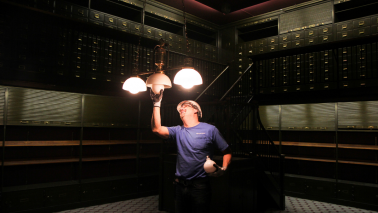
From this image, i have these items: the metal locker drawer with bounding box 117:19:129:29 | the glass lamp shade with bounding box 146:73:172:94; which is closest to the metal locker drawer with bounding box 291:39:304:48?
the metal locker drawer with bounding box 117:19:129:29

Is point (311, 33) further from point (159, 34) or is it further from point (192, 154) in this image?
point (192, 154)

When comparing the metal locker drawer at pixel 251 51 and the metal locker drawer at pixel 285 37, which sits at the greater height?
the metal locker drawer at pixel 285 37

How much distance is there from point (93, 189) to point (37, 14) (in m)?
2.91

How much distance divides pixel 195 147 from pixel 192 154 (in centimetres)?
6

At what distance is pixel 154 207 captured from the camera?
181 inches

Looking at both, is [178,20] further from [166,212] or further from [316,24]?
[166,212]

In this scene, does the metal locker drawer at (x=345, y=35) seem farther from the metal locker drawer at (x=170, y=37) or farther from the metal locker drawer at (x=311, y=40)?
the metal locker drawer at (x=170, y=37)

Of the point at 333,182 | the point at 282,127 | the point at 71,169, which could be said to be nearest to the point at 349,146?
the point at 333,182

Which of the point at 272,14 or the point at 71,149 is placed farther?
the point at 272,14

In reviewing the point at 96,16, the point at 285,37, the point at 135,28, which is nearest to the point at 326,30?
the point at 285,37

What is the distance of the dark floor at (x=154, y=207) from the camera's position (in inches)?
174

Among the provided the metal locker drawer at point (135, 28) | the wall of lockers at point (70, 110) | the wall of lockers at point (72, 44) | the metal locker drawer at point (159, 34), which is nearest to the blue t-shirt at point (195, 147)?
the wall of lockers at point (72, 44)

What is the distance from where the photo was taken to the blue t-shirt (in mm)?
2098

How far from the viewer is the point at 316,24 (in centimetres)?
638
